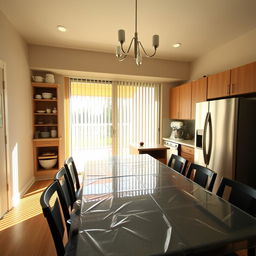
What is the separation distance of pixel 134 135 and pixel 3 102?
9.27 ft

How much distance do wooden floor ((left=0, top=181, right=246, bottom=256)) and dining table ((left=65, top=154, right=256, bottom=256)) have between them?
938 mm

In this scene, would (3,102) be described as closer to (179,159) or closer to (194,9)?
(179,159)

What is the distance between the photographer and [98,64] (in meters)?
3.46

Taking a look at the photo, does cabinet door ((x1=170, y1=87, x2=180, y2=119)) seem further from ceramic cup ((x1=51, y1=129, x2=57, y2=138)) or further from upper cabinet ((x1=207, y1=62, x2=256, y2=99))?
ceramic cup ((x1=51, y1=129, x2=57, y2=138))

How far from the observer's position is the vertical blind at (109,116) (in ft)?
12.7

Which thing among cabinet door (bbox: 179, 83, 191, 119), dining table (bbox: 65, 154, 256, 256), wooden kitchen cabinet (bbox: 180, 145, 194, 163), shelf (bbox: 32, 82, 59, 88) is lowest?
wooden kitchen cabinet (bbox: 180, 145, 194, 163)

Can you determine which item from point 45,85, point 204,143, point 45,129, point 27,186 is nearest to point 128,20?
point 45,85

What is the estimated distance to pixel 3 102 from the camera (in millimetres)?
2281

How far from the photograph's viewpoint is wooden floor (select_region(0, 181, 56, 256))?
1.69m

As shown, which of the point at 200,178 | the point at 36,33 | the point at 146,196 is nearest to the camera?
the point at 146,196

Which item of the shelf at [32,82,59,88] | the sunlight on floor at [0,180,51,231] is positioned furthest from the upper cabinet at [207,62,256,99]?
the sunlight on floor at [0,180,51,231]

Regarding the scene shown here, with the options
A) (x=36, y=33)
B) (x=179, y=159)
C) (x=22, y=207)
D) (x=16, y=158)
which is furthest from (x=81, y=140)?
(x=179, y=159)

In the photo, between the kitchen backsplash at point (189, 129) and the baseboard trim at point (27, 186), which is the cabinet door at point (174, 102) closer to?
the kitchen backsplash at point (189, 129)

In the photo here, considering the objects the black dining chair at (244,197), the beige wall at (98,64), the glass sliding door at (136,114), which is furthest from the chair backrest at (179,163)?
the beige wall at (98,64)
